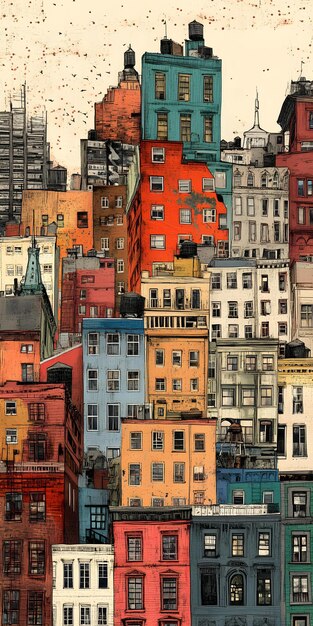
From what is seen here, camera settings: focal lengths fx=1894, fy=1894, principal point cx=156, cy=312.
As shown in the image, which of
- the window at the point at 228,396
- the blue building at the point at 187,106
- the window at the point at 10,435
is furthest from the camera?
the blue building at the point at 187,106

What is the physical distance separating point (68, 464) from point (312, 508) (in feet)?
62.8

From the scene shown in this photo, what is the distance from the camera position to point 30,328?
165 meters

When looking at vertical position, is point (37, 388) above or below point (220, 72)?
below

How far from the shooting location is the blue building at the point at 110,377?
158875mm

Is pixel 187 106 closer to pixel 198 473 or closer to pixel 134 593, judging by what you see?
pixel 198 473

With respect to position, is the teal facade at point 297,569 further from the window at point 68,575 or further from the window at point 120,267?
the window at point 120,267

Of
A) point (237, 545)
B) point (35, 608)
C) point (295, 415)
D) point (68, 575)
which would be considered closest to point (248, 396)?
point (295, 415)

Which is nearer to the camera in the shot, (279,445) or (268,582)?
(268,582)

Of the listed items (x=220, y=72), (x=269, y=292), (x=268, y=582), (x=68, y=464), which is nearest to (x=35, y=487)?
(x=68, y=464)

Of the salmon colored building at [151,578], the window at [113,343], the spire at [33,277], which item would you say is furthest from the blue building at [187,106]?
the salmon colored building at [151,578]

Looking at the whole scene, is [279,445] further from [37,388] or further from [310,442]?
[37,388]

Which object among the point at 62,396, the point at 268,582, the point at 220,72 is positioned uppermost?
the point at 220,72

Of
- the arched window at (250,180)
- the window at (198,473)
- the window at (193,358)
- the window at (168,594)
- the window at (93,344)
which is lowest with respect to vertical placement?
the window at (168,594)

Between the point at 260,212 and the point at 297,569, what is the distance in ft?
192
